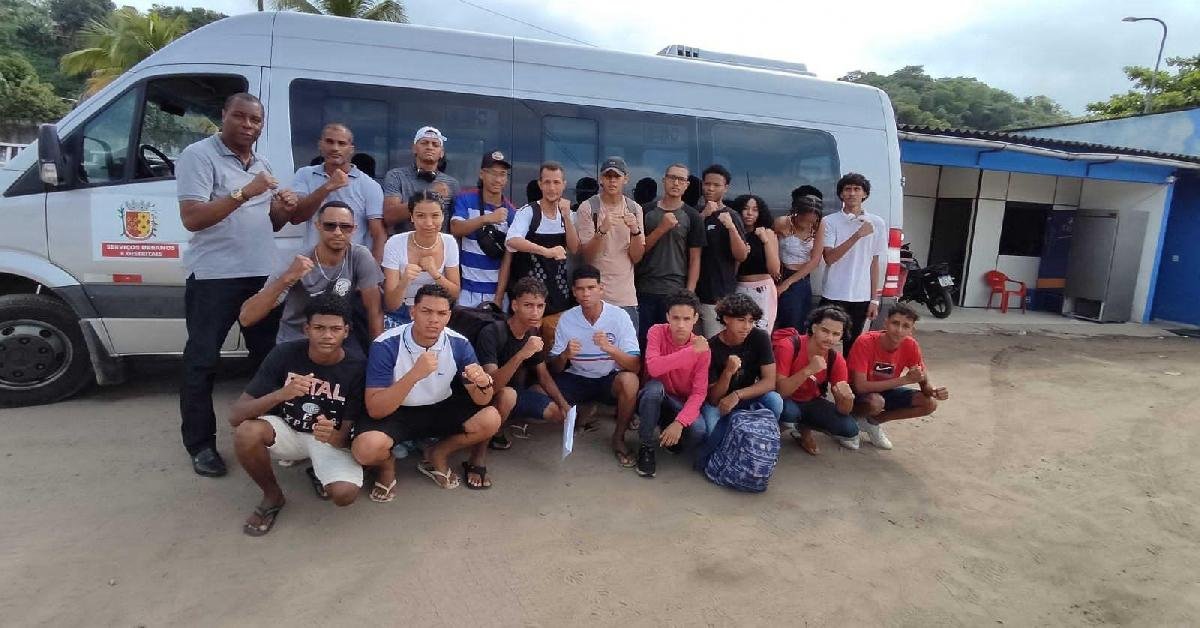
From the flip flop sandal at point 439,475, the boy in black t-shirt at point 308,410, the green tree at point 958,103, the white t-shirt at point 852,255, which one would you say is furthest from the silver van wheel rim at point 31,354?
the green tree at point 958,103

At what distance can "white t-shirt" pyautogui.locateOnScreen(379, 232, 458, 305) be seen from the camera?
11.5 feet

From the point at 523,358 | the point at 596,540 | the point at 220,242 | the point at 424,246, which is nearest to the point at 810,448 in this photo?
the point at 596,540

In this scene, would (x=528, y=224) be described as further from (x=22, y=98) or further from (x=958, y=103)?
(x=958, y=103)

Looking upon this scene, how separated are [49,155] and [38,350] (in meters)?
1.27

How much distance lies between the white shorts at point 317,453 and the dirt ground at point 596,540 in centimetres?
23

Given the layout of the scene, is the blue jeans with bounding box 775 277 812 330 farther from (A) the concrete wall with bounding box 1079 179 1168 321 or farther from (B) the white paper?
(A) the concrete wall with bounding box 1079 179 1168 321

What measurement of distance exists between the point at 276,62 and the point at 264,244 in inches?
50.5

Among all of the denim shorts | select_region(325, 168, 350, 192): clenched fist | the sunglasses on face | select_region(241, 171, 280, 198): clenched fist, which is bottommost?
the denim shorts

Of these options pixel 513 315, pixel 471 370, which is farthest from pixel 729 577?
pixel 513 315

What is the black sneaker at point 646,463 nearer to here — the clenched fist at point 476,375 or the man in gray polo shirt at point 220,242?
the clenched fist at point 476,375

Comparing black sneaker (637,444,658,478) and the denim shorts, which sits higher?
the denim shorts

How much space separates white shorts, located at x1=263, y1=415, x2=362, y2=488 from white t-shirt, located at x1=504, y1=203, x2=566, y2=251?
1.51 meters

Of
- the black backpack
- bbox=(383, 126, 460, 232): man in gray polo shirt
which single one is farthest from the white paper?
bbox=(383, 126, 460, 232): man in gray polo shirt

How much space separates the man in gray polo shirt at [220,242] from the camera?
3.05 m
